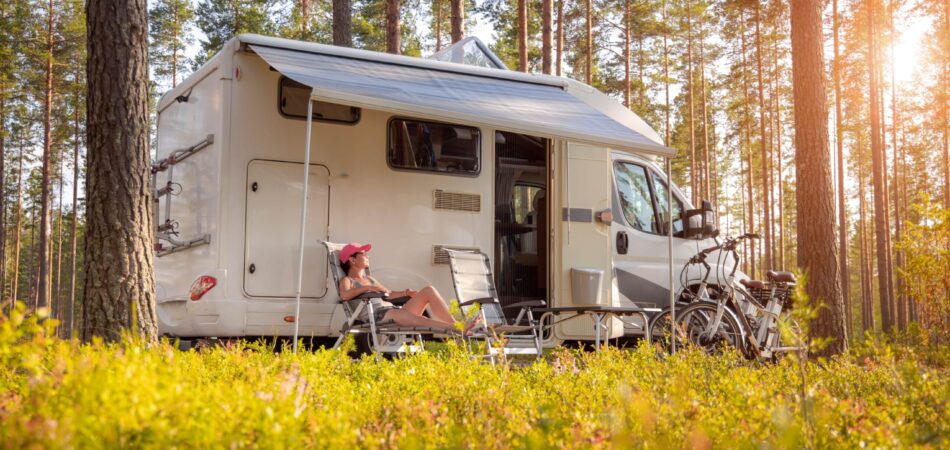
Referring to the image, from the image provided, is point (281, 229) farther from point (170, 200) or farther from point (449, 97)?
point (449, 97)

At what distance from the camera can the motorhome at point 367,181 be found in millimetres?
6801

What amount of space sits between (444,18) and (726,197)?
59.6ft

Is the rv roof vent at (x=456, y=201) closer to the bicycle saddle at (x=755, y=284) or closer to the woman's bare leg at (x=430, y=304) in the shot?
the woman's bare leg at (x=430, y=304)

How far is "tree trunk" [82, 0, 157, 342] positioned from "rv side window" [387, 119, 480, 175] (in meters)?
2.36

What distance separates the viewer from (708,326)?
8008mm

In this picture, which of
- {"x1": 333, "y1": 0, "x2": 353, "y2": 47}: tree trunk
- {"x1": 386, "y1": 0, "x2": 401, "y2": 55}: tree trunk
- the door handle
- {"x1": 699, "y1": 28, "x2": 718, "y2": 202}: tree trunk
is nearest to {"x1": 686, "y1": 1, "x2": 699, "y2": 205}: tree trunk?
{"x1": 699, "y1": 28, "x2": 718, "y2": 202}: tree trunk

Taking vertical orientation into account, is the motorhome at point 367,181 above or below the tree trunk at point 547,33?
below

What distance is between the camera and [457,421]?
3.40 m

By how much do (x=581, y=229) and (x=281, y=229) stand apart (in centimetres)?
276

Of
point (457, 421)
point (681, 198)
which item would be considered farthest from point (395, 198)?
point (457, 421)

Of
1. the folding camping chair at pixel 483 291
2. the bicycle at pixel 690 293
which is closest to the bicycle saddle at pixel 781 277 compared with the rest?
the bicycle at pixel 690 293

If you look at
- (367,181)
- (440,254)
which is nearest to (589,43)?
(440,254)

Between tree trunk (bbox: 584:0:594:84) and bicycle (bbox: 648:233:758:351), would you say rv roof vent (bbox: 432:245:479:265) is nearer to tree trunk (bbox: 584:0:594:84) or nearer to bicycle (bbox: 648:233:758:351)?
bicycle (bbox: 648:233:758:351)

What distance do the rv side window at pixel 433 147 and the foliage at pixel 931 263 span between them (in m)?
4.06
